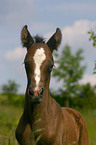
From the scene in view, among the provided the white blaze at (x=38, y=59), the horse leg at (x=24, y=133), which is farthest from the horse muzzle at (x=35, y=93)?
the horse leg at (x=24, y=133)

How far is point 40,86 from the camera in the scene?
425cm

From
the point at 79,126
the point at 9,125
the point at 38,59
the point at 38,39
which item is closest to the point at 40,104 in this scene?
the point at 38,59

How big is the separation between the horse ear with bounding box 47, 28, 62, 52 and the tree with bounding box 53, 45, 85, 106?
4048 cm

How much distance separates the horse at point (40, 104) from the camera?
439cm

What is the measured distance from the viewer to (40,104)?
4.87 meters

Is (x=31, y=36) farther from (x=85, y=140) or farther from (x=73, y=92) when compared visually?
(x=73, y=92)

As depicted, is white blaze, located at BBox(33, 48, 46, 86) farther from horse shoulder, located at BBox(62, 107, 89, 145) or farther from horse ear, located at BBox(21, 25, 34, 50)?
horse shoulder, located at BBox(62, 107, 89, 145)

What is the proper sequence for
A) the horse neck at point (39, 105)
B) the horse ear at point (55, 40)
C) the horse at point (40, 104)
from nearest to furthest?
the horse at point (40, 104)
the horse neck at point (39, 105)
the horse ear at point (55, 40)

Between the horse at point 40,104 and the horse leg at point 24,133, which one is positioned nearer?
the horse at point 40,104

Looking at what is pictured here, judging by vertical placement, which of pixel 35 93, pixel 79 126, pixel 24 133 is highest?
pixel 35 93

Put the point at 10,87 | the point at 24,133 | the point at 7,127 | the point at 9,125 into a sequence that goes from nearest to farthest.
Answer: the point at 24,133 → the point at 7,127 → the point at 9,125 → the point at 10,87

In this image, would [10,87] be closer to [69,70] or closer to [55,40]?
[69,70]

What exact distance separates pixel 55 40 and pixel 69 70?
44.5 m

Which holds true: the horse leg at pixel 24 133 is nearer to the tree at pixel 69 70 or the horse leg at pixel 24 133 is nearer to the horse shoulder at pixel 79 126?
the horse shoulder at pixel 79 126
